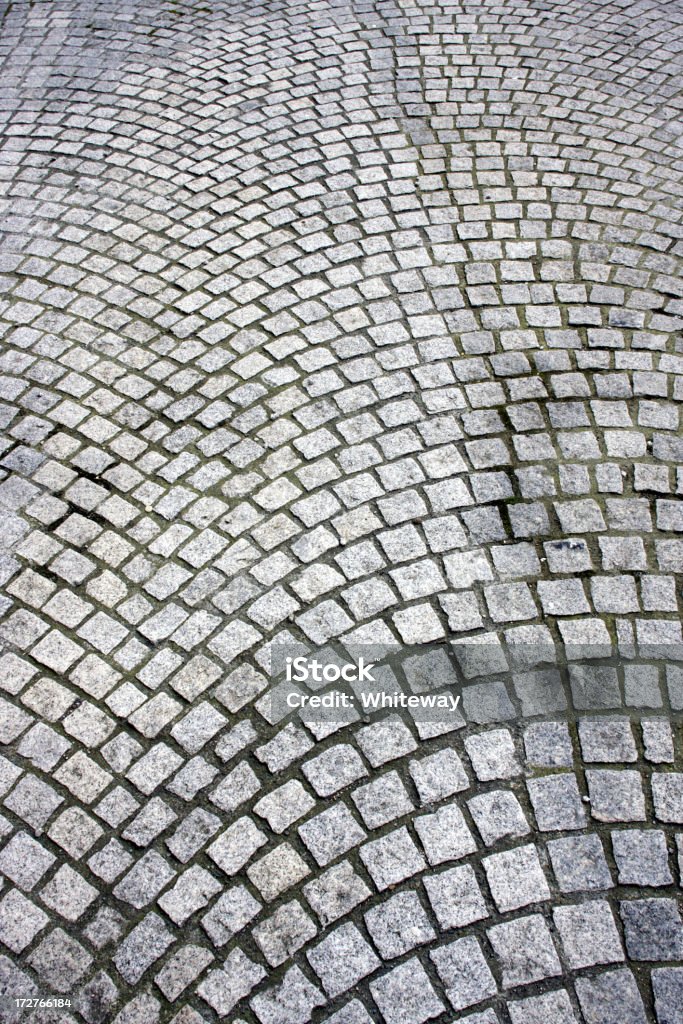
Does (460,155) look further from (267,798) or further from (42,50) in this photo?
(267,798)

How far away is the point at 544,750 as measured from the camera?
3285mm

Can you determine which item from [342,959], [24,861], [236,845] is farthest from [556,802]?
[24,861]

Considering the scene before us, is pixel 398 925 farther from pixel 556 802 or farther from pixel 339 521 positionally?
pixel 339 521

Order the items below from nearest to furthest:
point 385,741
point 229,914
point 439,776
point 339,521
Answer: point 229,914
point 439,776
point 385,741
point 339,521

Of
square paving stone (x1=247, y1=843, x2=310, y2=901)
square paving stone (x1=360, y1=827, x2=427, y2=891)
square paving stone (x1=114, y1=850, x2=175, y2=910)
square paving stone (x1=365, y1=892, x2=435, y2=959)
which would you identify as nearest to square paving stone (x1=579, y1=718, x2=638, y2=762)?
square paving stone (x1=360, y1=827, x2=427, y2=891)

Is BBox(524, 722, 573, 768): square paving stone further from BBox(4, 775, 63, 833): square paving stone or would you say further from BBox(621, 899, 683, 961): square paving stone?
BBox(4, 775, 63, 833): square paving stone

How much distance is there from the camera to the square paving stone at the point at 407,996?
273 centimetres

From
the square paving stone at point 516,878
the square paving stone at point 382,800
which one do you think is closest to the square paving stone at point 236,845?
the square paving stone at point 382,800

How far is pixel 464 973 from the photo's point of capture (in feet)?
9.18

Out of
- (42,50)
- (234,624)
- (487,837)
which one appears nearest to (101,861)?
(234,624)

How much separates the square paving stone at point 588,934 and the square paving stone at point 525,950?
53 millimetres

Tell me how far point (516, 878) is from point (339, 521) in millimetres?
1728

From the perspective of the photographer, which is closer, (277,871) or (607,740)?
(277,871)

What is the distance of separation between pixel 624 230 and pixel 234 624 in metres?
3.68
